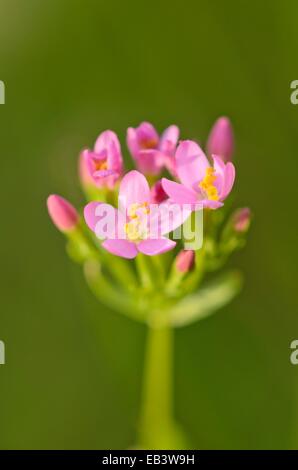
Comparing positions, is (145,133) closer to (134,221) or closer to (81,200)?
(134,221)

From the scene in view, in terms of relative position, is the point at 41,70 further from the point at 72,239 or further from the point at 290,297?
the point at 290,297

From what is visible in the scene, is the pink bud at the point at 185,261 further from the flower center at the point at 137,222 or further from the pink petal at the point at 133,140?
the pink petal at the point at 133,140

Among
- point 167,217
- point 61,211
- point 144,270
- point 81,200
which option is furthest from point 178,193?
point 81,200

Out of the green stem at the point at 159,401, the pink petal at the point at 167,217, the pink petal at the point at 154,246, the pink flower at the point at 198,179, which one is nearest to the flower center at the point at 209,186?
the pink flower at the point at 198,179

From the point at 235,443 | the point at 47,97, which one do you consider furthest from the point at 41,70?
the point at 235,443

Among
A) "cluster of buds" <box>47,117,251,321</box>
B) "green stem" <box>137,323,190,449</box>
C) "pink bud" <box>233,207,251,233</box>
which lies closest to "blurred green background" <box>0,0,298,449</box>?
"green stem" <box>137,323,190,449</box>
